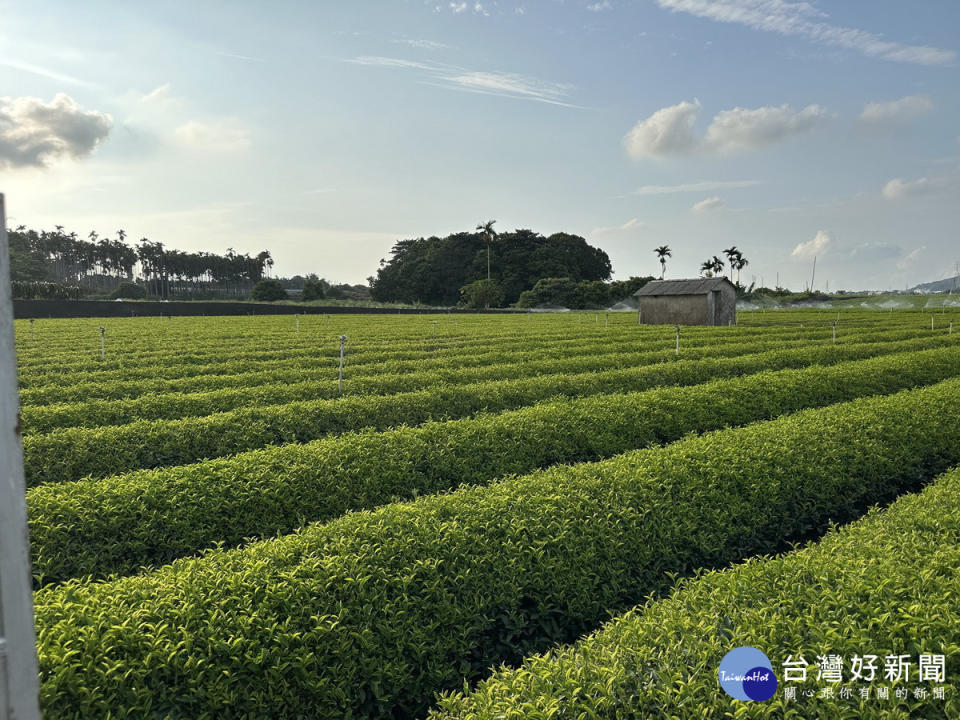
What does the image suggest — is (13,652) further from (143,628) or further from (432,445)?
(432,445)

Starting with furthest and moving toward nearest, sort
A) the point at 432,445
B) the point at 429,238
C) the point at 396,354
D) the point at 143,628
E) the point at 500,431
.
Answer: the point at 429,238 < the point at 396,354 < the point at 500,431 < the point at 432,445 < the point at 143,628

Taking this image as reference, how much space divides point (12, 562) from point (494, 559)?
4.36 meters

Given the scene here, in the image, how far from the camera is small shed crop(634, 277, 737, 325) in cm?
4459

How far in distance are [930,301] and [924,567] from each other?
107m

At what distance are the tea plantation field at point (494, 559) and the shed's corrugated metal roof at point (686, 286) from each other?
3265 cm

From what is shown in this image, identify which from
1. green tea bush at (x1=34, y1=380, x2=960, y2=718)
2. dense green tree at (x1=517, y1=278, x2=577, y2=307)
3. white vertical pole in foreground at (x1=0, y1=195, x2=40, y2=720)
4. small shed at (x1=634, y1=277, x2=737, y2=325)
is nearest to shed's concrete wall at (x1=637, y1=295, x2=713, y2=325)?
small shed at (x1=634, y1=277, x2=737, y2=325)

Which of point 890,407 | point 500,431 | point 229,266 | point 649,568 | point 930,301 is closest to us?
point 649,568

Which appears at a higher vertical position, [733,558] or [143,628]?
→ [143,628]

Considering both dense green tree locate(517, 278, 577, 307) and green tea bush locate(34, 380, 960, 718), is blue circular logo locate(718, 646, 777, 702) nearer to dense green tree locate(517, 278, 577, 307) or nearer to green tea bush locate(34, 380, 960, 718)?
green tea bush locate(34, 380, 960, 718)

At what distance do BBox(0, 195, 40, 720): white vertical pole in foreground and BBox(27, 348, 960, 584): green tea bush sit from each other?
5.64 metres

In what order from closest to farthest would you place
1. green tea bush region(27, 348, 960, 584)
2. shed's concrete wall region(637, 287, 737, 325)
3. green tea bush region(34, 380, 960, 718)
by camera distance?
green tea bush region(34, 380, 960, 718), green tea bush region(27, 348, 960, 584), shed's concrete wall region(637, 287, 737, 325)

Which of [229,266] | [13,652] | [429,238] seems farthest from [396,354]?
[229,266]

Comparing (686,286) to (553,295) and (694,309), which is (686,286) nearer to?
(694,309)

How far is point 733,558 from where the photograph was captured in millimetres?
6906
